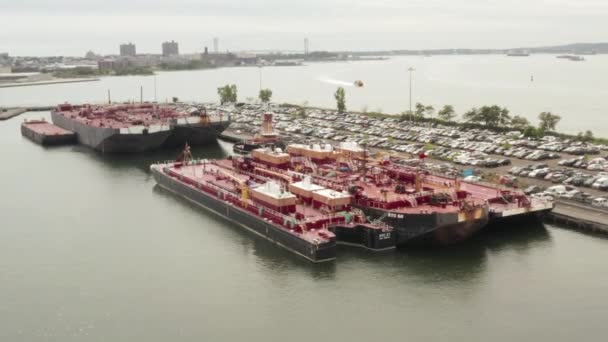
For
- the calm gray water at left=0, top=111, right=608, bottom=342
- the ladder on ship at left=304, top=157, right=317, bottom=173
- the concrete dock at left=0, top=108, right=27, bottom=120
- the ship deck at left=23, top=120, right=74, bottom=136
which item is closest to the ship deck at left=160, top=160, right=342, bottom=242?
the calm gray water at left=0, top=111, right=608, bottom=342

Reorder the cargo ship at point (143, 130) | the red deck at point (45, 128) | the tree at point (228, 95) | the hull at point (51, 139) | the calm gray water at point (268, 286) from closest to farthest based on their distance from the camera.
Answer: the calm gray water at point (268, 286) → the cargo ship at point (143, 130) → the hull at point (51, 139) → the red deck at point (45, 128) → the tree at point (228, 95)

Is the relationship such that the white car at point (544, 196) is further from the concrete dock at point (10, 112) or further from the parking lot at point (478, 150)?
the concrete dock at point (10, 112)

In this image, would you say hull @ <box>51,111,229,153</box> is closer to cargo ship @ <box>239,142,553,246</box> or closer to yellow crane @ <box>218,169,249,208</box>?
cargo ship @ <box>239,142,553,246</box>

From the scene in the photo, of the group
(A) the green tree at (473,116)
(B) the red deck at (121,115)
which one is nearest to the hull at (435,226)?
(A) the green tree at (473,116)

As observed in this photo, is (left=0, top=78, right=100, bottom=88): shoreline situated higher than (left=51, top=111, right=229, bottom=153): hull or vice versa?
(left=0, top=78, right=100, bottom=88): shoreline

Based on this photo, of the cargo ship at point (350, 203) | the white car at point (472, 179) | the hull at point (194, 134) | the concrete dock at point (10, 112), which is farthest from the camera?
the concrete dock at point (10, 112)

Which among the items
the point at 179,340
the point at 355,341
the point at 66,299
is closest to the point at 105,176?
the point at 66,299

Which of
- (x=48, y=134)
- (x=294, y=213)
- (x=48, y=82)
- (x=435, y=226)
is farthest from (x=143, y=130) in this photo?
(x=48, y=82)

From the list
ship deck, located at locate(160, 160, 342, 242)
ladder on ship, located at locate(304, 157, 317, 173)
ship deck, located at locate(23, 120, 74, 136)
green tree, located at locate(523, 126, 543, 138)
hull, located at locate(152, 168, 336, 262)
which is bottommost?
hull, located at locate(152, 168, 336, 262)
